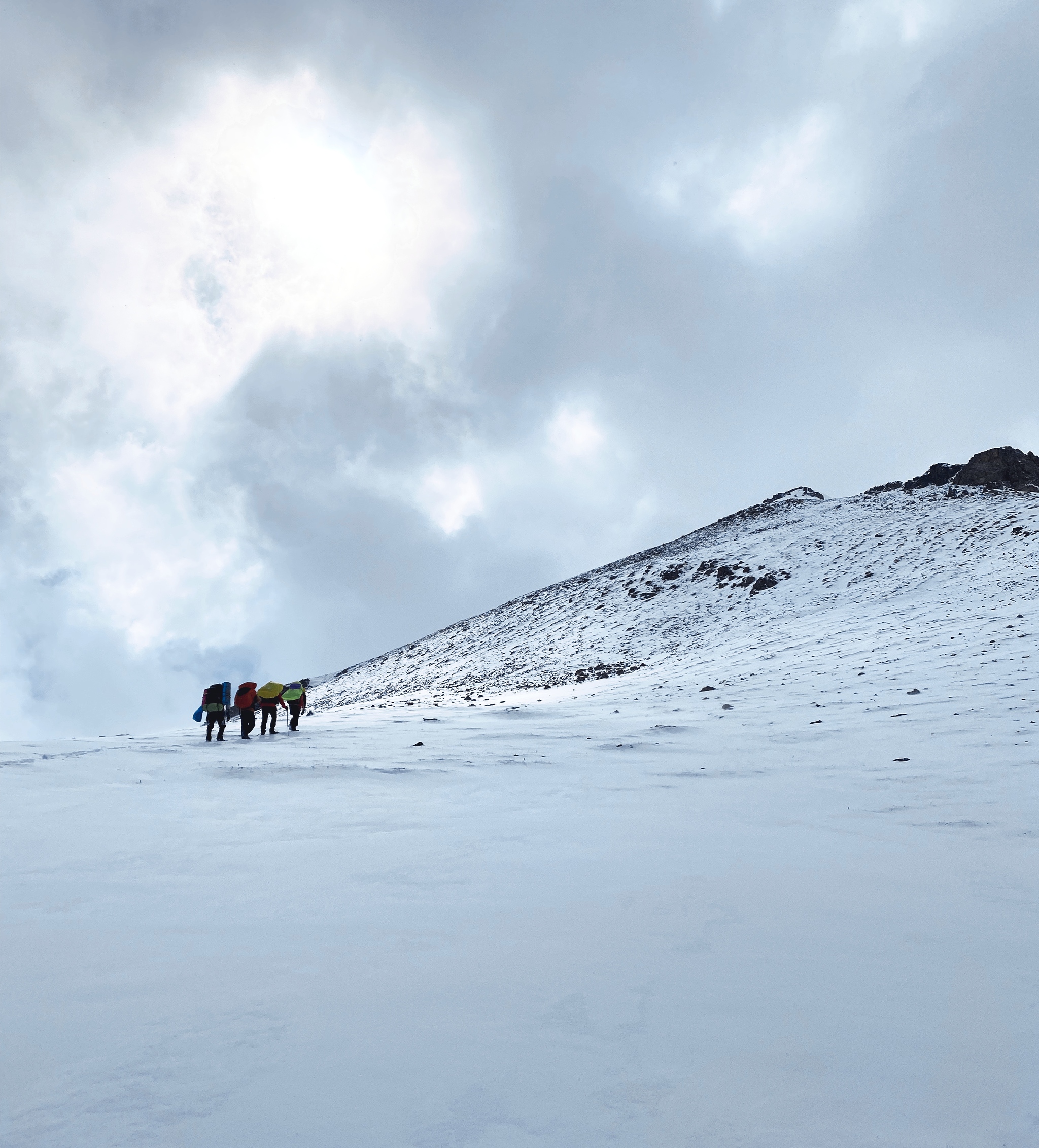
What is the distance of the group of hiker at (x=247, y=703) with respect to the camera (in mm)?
15172

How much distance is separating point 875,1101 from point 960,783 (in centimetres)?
677

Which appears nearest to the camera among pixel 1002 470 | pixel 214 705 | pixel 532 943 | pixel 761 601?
pixel 532 943

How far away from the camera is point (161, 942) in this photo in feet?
13.5

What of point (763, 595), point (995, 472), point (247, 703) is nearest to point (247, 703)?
point (247, 703)

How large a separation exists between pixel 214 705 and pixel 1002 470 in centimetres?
5083

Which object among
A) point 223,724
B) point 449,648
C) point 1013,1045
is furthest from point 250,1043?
point 449,648

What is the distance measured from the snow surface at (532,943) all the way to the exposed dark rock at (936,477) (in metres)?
44.3

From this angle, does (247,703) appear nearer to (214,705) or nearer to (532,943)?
(214,705)

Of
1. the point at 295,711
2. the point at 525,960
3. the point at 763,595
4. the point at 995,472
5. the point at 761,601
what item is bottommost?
the point at 525,960

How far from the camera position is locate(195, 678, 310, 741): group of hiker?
15172 mm

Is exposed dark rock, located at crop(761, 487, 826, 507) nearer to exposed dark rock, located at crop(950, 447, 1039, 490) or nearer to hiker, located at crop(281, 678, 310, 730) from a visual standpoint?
exposed dark rock, located at crop(950, 447, 1039, 490)

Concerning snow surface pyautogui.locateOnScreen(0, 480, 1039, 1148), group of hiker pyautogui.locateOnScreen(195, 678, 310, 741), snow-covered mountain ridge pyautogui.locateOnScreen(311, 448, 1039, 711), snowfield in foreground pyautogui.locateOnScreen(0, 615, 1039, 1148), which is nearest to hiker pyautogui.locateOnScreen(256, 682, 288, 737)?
group of hiker pyautogui.locateOnScreen(195, 678, 310, 741)

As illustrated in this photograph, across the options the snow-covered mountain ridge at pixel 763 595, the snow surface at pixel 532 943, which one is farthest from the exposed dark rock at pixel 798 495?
the snow surface at pixel 532 943

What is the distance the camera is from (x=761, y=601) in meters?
35.3
